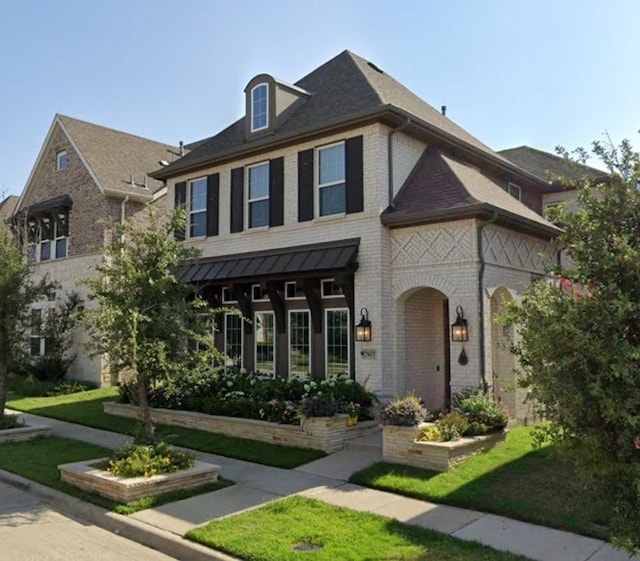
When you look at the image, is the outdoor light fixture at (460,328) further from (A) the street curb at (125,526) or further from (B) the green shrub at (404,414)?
(A) the street curb at (125,526)

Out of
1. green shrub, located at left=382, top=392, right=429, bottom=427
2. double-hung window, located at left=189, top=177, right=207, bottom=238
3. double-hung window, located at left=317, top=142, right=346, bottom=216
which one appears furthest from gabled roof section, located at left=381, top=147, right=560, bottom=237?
double-hung window, located at left=189, top=177, right=207, bottom=238

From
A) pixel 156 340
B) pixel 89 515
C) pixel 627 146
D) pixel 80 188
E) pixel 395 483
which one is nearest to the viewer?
pixel 627 146

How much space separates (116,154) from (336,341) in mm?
14716

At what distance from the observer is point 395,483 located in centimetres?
830

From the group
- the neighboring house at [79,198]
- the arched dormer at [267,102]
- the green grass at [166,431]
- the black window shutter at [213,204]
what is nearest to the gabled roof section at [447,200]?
the arched dormer at [267,102]

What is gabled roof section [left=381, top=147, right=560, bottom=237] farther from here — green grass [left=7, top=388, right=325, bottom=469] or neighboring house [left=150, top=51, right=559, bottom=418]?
green grass [left=7, top=388, right=325, bottom=469]

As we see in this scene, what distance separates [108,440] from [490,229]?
9.24 m

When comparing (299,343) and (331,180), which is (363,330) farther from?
(331,180)

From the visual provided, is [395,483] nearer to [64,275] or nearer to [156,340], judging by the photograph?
[156,340]

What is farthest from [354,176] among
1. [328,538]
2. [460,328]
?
[328,538]

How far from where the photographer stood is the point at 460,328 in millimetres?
11477

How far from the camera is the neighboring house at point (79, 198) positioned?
21.2 meters

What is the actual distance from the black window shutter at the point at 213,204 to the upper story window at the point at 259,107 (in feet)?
6.41

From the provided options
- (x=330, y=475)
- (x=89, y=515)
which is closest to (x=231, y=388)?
(x=330, y=475)
